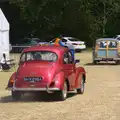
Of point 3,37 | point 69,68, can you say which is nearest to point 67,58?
point 69,68

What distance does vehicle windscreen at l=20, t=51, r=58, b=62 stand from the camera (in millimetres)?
15977

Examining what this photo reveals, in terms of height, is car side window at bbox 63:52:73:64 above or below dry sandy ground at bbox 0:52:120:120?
above

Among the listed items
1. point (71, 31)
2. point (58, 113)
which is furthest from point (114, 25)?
point (58, 113)

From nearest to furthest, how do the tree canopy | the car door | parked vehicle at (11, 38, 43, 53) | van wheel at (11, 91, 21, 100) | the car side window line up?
van wheel at (11, 91, 21, 100)
the car door
the car side window
parked vehicle at (11, 38, 43, 53)
the tree canopy

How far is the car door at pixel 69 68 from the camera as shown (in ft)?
52.7

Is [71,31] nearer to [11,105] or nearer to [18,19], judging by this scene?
[18,19]

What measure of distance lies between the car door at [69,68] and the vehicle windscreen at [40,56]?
438 mm

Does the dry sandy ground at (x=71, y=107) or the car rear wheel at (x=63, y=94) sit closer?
the dry sandy ground at (x=71, y=107)

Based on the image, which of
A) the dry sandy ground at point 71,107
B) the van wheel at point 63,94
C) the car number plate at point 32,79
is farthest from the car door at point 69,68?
the car number plate at point 32,79

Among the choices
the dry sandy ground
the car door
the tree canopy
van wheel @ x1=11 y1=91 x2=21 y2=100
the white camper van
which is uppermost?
the tree canopy

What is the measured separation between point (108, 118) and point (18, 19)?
5062 cm

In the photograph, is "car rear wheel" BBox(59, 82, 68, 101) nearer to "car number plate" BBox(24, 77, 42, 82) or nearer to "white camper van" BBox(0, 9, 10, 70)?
"car number plate" BBox(24, 77, 42, 82)

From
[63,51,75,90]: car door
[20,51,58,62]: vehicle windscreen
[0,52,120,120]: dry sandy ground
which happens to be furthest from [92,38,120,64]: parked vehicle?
[20,51,58,62]: vehicle windscreen

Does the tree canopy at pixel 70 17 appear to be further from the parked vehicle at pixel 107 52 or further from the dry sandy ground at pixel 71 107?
the dry sandy ground at pixel 71 107
